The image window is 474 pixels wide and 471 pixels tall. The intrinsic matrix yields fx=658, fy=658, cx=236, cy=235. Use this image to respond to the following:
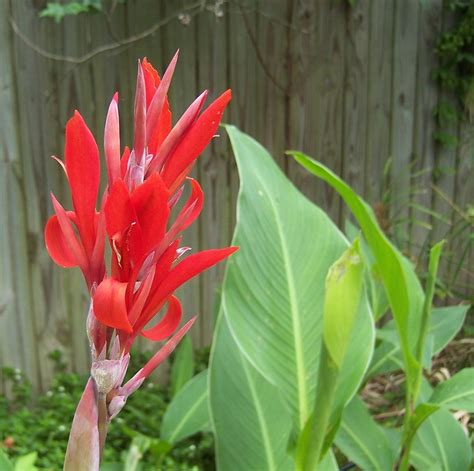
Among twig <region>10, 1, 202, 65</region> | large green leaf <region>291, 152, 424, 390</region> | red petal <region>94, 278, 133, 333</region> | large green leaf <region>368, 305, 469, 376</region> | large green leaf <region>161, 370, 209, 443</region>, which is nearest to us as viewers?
red petal <region>94, 278, 133, 333</region>

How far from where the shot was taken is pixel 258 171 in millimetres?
1193

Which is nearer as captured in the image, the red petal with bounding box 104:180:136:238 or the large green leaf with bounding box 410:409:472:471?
the red petal with bounding box 104:180:136:238

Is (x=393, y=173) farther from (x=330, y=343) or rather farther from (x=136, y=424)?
(x=330, y=343)

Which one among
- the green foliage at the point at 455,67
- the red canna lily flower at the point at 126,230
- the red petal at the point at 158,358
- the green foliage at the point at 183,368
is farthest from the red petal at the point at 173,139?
the green foliage at the point at 455,67

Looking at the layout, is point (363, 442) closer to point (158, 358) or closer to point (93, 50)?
point (158, 358)

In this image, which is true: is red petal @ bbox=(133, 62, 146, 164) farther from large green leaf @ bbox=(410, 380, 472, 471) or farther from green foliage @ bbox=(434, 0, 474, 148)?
green foliage @ bbox=(434, 0, 474, 148)

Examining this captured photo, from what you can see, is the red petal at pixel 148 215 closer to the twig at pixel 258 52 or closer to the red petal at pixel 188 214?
the red petal at pixel 188 214

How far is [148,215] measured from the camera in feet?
1.23

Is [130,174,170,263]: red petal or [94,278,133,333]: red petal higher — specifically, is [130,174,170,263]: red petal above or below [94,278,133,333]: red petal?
above

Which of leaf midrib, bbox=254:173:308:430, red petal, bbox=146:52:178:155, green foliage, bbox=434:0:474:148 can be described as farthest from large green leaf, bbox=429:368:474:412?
green foliage, bbox=434:0:474:148

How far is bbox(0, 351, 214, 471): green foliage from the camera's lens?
225 centimetres

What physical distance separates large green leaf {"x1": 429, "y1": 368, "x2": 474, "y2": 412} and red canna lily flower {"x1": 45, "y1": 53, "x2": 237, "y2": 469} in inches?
34.6

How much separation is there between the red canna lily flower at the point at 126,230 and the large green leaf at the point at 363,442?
1001 millimetres

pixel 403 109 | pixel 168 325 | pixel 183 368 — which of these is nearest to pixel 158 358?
pixel 168 325
